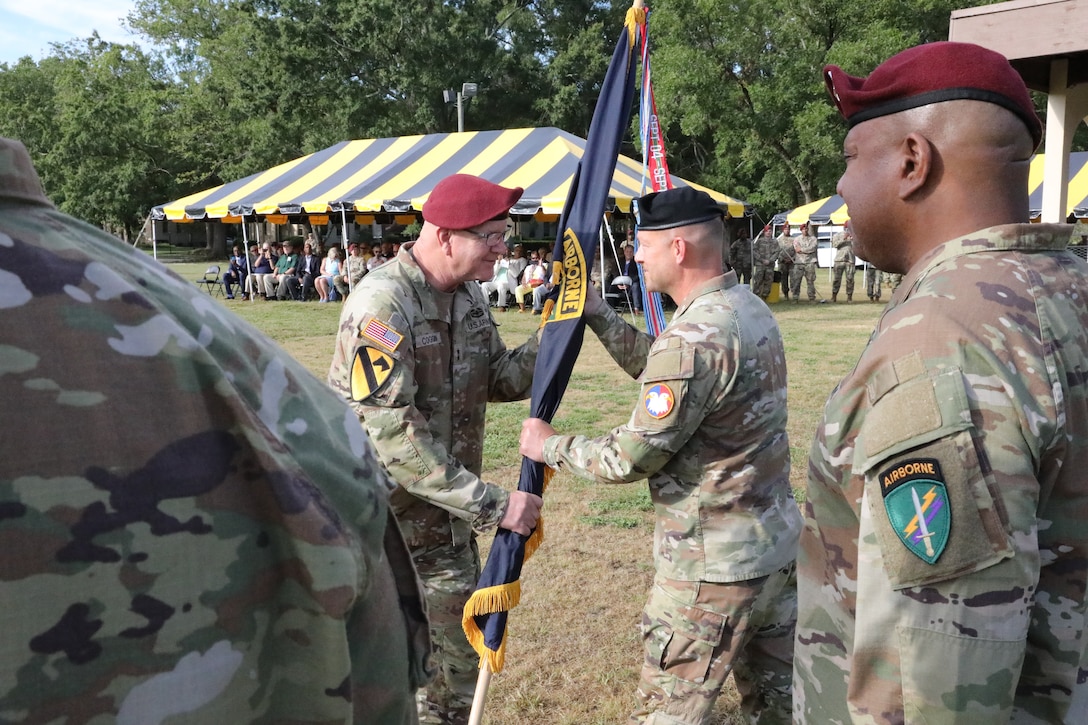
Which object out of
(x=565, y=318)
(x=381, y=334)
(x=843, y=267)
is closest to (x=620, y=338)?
(x=565, y=318)

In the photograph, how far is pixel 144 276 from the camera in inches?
34.9

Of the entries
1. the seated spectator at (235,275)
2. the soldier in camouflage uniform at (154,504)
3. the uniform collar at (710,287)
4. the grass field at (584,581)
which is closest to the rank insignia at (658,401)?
the uniform collar at (710,287)

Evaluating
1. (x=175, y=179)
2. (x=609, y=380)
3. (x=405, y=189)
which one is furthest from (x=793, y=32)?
(x=175, y=179)

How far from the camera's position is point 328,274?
68.6 feet

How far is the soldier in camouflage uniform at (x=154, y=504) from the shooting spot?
787 millimetres

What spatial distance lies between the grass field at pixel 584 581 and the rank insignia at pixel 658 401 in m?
1.66

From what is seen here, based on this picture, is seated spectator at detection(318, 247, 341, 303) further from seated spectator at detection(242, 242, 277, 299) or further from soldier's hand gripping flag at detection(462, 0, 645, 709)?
soldier's hand gripping flag at detection(462, 0, 645, 709)

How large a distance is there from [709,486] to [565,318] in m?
0.90

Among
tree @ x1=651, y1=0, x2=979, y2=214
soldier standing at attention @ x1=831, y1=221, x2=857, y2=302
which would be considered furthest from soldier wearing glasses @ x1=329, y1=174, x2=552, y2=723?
tree @ x1=651, y1=0, x2=979, y2=214

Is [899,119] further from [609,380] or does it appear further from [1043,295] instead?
[609,380]

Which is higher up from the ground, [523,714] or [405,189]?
[405,189]

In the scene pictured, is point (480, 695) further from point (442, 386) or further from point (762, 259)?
point (762, 259)

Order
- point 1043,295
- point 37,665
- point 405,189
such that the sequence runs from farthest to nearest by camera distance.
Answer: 1. point 405,189
2. point 1043,295
3. point 37,665

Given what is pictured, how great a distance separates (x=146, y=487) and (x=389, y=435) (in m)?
2.08
